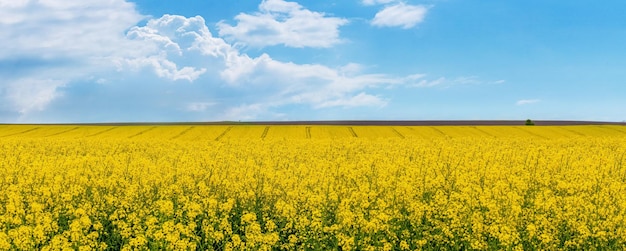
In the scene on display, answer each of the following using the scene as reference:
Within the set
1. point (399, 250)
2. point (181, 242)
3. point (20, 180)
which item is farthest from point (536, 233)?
point (20, 180)

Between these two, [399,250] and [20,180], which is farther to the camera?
[20,180]

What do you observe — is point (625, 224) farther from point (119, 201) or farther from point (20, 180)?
point (20, 180)

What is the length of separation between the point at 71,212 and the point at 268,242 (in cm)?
507

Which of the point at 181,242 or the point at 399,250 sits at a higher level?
the point at 181,242

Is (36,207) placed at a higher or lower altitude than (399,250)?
higher

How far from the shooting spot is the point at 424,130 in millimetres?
59406

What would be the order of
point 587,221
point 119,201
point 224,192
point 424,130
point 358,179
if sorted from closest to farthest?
point 587,221, point 119,201, point 224,192, point 358,179, point 424,130

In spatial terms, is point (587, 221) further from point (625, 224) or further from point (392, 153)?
point (392, 153)

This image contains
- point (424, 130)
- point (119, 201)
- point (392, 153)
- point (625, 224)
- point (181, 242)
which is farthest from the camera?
point (424, 130)

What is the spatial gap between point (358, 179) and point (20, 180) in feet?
28.7

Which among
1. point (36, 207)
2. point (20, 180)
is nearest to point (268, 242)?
point (36, 207)

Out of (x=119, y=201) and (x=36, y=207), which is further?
(x=119, y=201)

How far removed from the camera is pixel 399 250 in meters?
9.95

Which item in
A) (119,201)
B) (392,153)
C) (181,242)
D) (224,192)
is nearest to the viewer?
(181,242)
